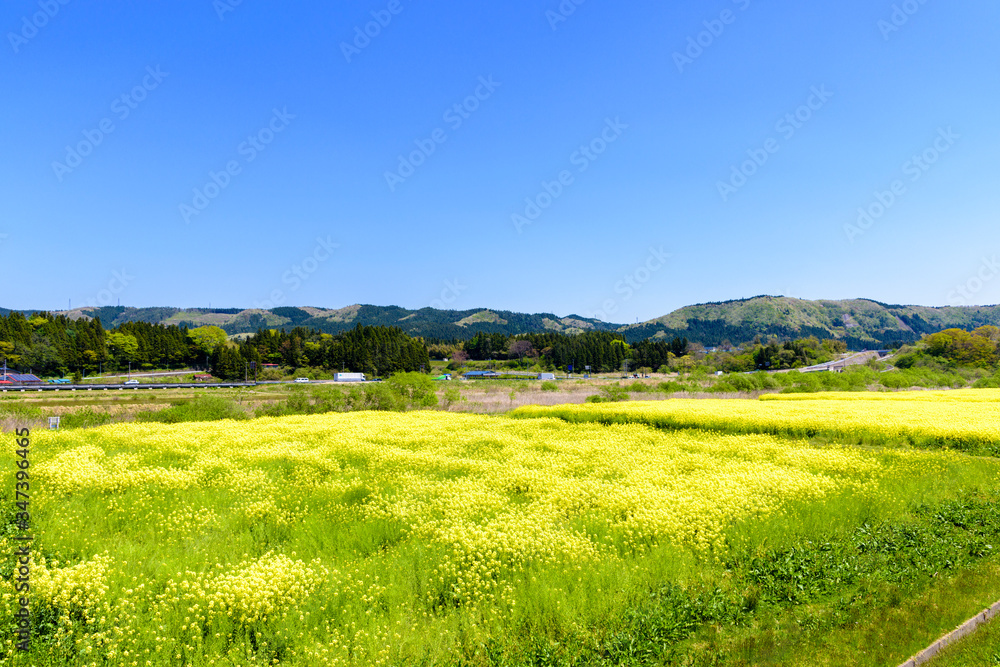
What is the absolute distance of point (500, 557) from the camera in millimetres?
8391

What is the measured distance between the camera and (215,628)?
6324 millimetres

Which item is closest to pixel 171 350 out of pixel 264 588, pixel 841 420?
pixel 264 588

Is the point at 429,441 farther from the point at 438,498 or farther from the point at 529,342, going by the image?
the point at 529,342

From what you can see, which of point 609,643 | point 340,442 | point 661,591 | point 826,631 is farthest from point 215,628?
point 340,442

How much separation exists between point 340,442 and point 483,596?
13.4m

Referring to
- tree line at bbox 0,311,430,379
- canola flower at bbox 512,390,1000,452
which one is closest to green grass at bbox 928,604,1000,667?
canola flower at bbox 512,390,1000,452

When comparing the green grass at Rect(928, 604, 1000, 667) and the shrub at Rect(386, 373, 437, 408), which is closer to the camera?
the green grass at Rect(928, 604, 1000, 667)

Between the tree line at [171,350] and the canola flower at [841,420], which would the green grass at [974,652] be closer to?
the canola flower at [841,420]

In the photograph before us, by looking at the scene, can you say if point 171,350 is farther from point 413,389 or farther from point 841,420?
point 841,420

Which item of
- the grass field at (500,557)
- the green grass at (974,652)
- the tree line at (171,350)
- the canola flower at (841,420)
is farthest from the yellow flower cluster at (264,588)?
the tree line at (171,350)

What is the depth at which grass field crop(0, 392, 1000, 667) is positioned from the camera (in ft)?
20.5

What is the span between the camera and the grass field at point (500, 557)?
6.25m

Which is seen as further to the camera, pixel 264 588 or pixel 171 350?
pixel 171 350

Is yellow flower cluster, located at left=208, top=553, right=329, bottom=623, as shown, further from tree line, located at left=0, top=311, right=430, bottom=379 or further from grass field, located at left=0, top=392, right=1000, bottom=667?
tree line, located at left=0, top=311, right=430, bottom=379
